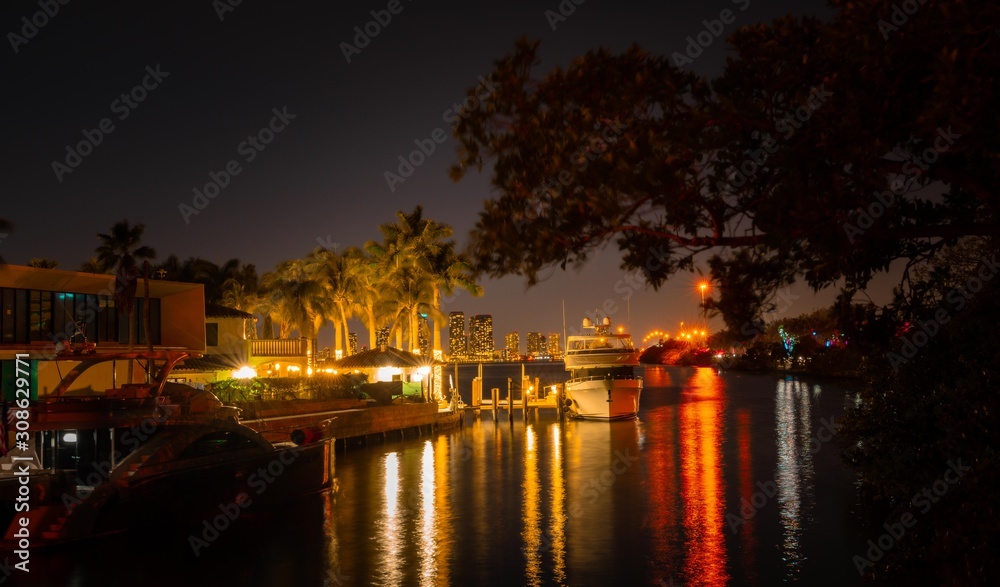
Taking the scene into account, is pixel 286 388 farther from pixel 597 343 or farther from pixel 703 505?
pixel 597 343

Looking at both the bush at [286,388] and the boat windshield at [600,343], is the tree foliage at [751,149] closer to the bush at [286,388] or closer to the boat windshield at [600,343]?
the bush at [286,388]

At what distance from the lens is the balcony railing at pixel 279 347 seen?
50.9 m

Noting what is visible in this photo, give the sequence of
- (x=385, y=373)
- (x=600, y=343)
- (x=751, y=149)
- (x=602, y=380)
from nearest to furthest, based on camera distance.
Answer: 1. (x=751, y=149)
2. (x=385, y=373)
3. (x=602, y=380)
4. (x=600, y=343)

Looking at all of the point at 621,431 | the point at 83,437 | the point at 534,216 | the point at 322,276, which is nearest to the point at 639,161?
the point at 534,216

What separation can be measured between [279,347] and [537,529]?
34.7 m

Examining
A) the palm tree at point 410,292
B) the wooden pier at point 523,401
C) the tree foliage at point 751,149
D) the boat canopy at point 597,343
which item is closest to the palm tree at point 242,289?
the palm tree at point 410,292

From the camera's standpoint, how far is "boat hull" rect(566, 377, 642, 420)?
50844mm

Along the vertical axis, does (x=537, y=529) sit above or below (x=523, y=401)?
below

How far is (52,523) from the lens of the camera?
1656 centimetres

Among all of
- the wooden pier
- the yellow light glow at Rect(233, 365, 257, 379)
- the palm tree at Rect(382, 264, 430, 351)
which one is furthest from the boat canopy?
the yellow light glow at Rect(233, 365, 257, 379)

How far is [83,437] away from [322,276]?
48.9 meters

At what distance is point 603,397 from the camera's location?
50.9 meters

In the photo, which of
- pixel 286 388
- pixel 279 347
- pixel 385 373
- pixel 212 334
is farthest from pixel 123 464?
pixel 279 347

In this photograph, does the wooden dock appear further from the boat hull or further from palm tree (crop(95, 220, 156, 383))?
palm tree (crop(95, 220, 156, 383))
